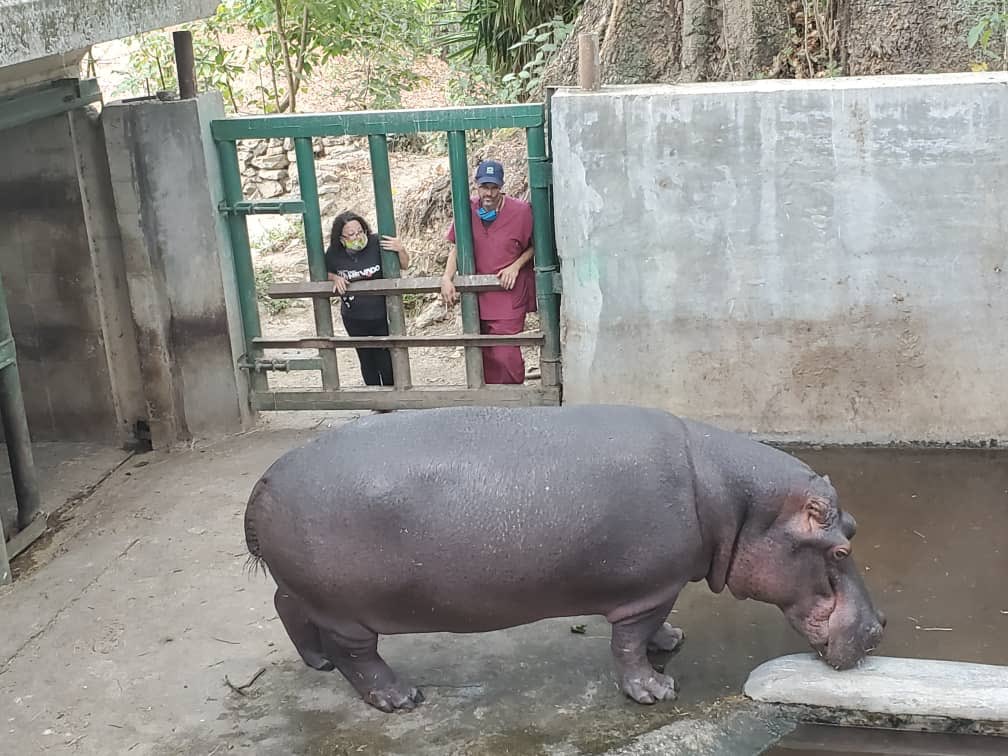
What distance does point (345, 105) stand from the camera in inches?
578

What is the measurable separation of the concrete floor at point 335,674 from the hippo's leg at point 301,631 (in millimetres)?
71

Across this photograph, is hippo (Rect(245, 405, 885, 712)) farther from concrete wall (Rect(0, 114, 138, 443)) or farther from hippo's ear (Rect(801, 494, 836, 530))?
concrete wall (Rect(0, 114, 138, 443))

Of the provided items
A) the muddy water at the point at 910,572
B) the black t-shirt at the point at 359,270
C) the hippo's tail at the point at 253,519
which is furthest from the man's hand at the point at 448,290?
the hippo's tail at the point at 253,519

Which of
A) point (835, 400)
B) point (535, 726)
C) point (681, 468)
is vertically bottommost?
point (535, 726)

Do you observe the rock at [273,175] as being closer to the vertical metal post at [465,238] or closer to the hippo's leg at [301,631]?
the vertical metal post at [465,238]

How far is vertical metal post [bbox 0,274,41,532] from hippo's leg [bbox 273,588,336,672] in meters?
2.12

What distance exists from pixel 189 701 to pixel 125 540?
174cm

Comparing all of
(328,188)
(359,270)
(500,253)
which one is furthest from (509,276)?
(328,188)

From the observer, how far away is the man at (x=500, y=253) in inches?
280

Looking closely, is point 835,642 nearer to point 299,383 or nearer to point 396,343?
point 396,343

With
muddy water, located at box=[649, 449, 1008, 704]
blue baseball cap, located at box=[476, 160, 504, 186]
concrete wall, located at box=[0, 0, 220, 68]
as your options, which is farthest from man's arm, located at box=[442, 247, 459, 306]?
muddy water, located at box=[649, 449, 1008, 704]

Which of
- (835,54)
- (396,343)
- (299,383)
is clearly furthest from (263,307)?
(835,54)

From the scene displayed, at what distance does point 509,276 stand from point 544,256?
24 cm

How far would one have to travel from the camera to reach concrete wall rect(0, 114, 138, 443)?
7.25 meters
